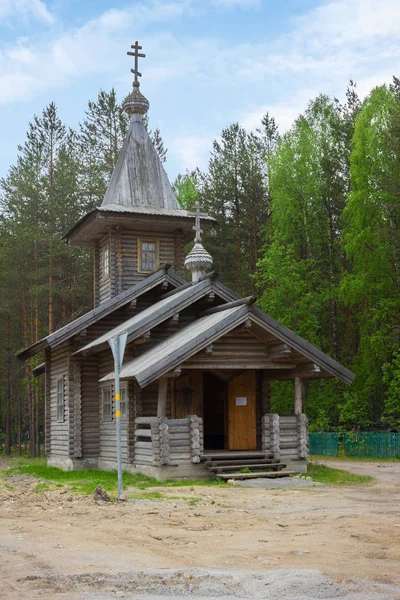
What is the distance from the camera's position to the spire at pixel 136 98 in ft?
90.0

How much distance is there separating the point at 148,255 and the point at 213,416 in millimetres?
5694

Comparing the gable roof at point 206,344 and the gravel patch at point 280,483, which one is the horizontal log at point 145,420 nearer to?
the gable roof at point 206,344

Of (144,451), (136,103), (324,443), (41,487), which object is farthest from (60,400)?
(136,103)

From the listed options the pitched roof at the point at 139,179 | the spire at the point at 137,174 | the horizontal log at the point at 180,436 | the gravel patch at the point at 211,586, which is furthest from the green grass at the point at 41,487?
the pitched roof at the point at 139,179

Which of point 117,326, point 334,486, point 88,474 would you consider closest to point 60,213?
point 117,326

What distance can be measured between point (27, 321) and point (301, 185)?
16511 mm

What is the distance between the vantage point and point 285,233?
3984 cm

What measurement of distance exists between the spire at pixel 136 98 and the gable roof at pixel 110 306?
288 inches

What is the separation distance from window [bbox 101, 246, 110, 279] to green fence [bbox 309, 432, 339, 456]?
991 centimetres

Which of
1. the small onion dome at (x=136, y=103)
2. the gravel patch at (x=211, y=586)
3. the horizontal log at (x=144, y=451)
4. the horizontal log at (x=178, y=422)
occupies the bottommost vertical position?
the horizontal log at (x=144, y=451)

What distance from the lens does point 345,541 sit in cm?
865

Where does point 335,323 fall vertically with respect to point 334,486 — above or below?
above

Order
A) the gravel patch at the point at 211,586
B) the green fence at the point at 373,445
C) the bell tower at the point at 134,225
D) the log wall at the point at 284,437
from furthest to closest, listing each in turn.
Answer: the green fence at the point at 373,445 < the bell tower at the point at 134,225 < the log wall at the point at 284,437 < the gravel patch at the point at 211,586

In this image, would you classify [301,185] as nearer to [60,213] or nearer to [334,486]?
[60,213]
